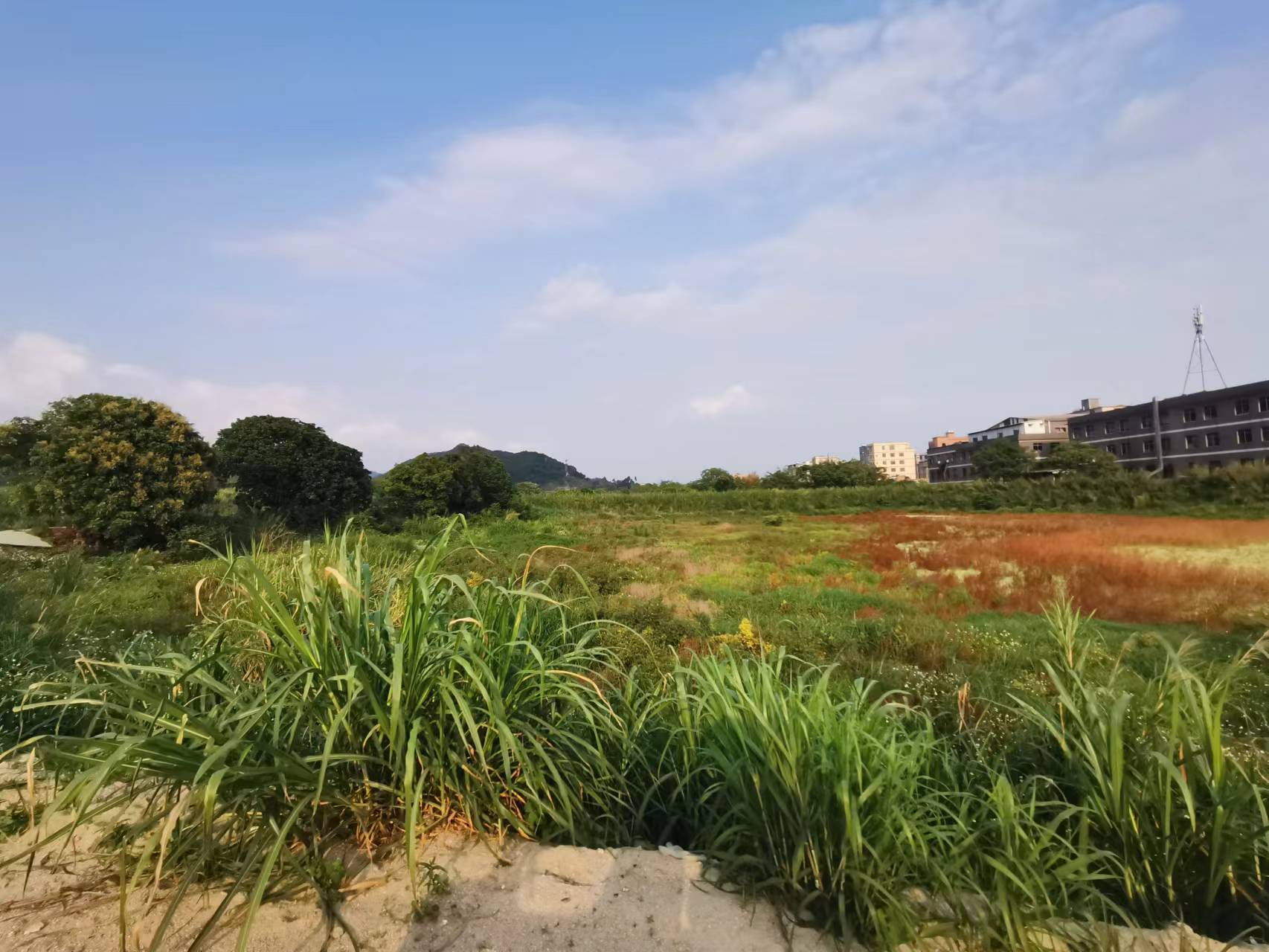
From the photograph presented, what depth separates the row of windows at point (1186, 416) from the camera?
40.1 meters

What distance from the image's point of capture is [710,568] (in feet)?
49.2

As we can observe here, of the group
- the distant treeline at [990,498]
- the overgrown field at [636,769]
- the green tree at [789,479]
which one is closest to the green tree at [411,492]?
the distant treeline at [990,498]

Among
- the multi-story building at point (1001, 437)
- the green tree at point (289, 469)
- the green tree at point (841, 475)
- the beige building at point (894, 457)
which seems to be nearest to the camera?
the green tree at point (289, 469)

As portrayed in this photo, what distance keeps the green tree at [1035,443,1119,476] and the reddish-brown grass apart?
19.0 m

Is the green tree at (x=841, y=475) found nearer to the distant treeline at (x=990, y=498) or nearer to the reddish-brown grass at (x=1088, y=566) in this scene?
the distant treeline at (x=990, y=498)

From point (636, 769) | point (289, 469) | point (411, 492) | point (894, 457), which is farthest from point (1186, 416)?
point (894, 457)

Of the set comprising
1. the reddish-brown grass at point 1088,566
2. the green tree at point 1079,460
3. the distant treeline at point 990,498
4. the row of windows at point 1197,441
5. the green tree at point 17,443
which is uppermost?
the green tree at point 17,443

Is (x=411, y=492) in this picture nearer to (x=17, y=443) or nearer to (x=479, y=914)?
(x=17, y=443)

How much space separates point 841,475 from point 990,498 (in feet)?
68.8

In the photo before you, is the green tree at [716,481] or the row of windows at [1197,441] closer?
the row of windows at [1197,441]

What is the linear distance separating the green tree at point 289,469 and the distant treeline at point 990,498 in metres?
13.5

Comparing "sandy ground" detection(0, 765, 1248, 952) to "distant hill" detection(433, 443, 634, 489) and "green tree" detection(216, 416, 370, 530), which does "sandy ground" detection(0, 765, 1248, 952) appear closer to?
"green tree" detection(216, 416, 370, 530)

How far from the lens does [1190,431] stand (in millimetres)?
43562

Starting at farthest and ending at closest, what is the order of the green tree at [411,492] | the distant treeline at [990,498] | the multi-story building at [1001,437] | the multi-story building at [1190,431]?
the multi-story building at [1001,437] < the multi-story building at [1190,431] < the distant treeline at [990,498] < the green tree at [411,492]
